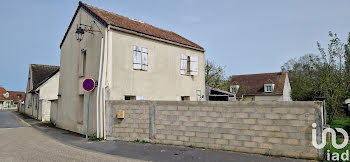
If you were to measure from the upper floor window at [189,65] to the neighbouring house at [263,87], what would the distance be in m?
23.5

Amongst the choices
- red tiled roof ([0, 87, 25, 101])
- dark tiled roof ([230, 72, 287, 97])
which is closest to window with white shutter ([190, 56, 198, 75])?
dark tiled roof ([230, 72, 287, 97])

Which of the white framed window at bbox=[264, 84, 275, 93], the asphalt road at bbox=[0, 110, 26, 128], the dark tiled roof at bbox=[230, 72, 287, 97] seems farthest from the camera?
the dark tiled roof at bbox=[230, 72, 287, 97]

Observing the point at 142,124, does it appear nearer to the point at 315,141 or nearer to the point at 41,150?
the point at 41,150

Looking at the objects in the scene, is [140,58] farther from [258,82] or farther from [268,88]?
[258,82]

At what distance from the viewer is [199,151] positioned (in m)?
7.03

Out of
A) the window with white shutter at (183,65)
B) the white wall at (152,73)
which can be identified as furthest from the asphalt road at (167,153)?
the window with white shutter at (183,65)

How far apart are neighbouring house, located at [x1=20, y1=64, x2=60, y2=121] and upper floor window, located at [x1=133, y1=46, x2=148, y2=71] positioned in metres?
10.6

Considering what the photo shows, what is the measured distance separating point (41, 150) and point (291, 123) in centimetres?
769

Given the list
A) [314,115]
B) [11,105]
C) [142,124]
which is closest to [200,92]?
[142,124]

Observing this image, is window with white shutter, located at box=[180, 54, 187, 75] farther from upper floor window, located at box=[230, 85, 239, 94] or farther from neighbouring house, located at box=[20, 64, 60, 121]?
upper floor window, located at box=[230, 85, 239, 94]

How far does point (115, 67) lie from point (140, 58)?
1519mm

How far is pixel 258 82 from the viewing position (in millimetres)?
37188

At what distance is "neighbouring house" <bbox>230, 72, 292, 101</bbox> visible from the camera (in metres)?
34.0

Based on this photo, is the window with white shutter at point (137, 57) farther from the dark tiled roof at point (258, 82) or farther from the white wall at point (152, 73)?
the dark tiled roof at point (258, 82)
